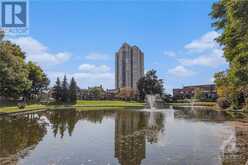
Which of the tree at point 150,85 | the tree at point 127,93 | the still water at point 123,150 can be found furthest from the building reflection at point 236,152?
the tree at point 127,93

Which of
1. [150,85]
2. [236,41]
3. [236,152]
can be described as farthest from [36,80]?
[236,152]

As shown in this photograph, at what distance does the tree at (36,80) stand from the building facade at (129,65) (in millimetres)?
42608

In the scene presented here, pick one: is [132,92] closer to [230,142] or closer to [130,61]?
[130,61]

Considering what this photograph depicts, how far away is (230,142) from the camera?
10.1 m

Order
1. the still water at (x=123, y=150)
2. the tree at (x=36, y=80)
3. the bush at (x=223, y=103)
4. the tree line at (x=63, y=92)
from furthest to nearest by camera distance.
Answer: the tree line at (x=63, y=92) < the tree at (x=36, y=80) < the bush at (x=223, y=103) < the still water at (x=123, y=150)

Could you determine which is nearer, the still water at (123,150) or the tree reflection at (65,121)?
the still water at (123,150)

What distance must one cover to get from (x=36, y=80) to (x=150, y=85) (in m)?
29.7

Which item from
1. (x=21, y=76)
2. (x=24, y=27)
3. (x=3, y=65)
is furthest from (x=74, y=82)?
(x=24, y=27)

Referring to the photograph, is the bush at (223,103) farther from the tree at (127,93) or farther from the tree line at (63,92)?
the tree at (127,93)

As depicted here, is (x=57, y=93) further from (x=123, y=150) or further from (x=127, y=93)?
(x=123, y=150)

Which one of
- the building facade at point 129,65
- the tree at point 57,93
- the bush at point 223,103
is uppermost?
the building facade at point 129,65

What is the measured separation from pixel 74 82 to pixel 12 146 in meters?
51.8

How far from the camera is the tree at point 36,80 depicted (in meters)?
50.7

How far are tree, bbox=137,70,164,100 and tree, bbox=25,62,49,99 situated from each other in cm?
2418
